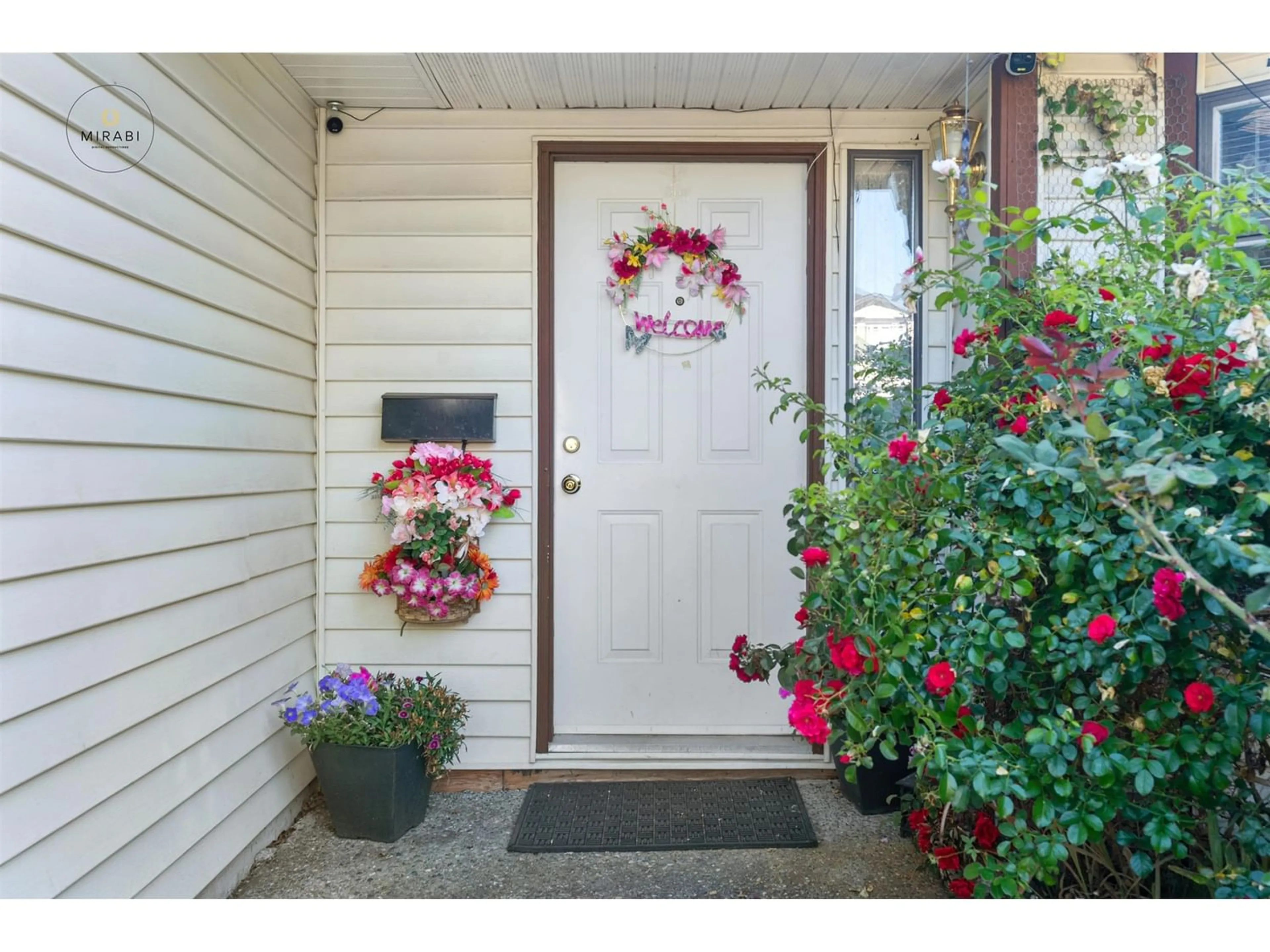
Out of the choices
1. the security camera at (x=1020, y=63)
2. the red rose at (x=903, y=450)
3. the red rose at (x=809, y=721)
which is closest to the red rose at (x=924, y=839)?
the red rose at (x=809, y=721)

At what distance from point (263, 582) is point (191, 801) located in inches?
23.5

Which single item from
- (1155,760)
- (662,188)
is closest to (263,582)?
(662,188)

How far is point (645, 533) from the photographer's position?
2.73 meters

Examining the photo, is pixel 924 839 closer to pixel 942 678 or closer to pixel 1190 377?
pixel 942 678

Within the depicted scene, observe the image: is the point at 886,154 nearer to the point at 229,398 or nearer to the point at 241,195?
the point at 241,195

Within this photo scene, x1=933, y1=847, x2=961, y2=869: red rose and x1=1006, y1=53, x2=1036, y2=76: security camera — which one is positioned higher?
x1=1006, y1=53, x2=1036, y2=76: security camera

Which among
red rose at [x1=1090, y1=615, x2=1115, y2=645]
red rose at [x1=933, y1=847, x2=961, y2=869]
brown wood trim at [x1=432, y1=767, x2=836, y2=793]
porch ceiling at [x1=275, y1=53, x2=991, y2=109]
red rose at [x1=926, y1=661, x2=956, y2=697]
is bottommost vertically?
brown wood trim at [x1=432, y1=767, x2=836, y2=793]

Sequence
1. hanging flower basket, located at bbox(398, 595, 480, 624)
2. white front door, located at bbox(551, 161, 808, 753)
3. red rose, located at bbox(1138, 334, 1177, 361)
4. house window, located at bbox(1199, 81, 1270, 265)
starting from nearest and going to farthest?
red rose, located at bbox(1138, 334, 1177, 361) → house window, located at bbox(1199, 81, 1270, 265) → hanging flower basket, located at bbox(398, 595, 480, 624) → white front door, located at bbox(551, 161, 808, 753)

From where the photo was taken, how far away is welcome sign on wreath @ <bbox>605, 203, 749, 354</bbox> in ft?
8.81

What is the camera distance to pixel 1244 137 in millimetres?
2191

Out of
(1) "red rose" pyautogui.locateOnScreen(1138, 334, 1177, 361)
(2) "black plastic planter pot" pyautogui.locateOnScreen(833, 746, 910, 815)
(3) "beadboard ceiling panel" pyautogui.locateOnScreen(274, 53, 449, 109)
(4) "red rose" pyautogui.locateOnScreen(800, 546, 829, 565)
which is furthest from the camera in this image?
(2) "black plastic planter pot" pyautogui.locateOnScreen(833, 746, 910, 815)

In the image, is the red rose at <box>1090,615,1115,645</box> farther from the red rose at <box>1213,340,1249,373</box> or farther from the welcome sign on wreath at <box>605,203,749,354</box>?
the welcome sign on wreath at <box>605,203,749,354</box>

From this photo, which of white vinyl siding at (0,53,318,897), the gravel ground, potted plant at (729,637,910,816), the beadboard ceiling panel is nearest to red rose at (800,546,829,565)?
potted plant at (729,637,910,816)

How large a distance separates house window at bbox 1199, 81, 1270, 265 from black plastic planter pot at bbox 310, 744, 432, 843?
2.70 metres
